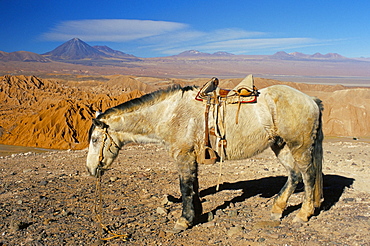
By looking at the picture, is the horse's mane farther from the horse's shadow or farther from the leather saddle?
the horse's shadow

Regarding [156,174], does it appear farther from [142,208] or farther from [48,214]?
[48,214]

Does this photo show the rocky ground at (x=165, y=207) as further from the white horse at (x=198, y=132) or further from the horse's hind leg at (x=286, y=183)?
the white horse at (x=198, y=132)

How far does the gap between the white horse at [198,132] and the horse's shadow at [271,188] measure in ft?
2.27

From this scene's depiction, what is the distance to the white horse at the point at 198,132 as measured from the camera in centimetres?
498

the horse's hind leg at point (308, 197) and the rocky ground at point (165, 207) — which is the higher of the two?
the horse's hind leg at point (308, 197)

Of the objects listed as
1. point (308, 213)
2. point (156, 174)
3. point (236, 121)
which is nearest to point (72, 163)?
point (156, 174)

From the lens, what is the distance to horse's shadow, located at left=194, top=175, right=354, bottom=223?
5972mm

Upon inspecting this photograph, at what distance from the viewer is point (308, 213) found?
513 centimetres

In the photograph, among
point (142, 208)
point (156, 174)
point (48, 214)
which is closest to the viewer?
point (48, 214)

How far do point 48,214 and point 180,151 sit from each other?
9.18 feet

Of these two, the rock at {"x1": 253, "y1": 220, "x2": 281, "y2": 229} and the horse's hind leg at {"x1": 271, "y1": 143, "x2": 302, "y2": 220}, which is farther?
the horse's hind leg at {"x1": 271, "y1": 143, "x2": 302, "y2": 220}

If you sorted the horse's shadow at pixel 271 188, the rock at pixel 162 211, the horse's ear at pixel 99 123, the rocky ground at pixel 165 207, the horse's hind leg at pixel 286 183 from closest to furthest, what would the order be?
1. the rocky ground at pixel 165 207
2. the horse's ear at pixel 99 123
3. the horse's hind leg at pixel 286 183
4. the rock at pixel 162 211
5. the horse's shadow at pixel 271 188

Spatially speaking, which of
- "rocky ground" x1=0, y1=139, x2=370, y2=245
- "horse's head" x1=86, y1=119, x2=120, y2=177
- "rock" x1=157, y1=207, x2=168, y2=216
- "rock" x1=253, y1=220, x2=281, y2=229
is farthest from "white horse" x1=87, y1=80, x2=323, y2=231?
"rock" x1=157, y1=207, x2=168, y2=216

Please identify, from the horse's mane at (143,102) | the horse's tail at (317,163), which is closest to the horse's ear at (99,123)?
the horse's mane at (143,102)
